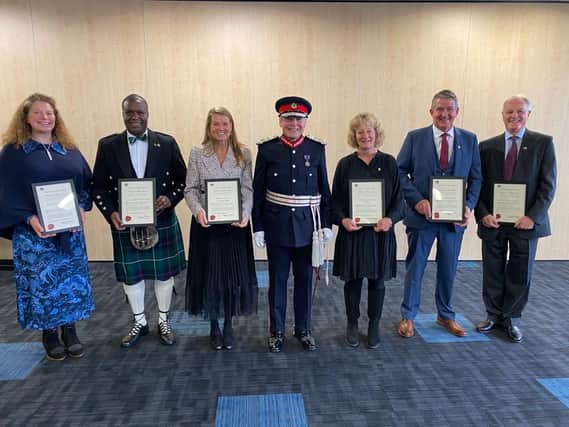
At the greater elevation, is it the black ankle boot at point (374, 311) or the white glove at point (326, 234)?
the white glove at point (326, 234)

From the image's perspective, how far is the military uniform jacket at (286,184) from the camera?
262cm

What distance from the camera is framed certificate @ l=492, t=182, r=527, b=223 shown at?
2889 mm

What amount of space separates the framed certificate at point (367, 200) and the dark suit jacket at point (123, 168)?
48.0 inches

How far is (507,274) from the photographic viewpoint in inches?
121

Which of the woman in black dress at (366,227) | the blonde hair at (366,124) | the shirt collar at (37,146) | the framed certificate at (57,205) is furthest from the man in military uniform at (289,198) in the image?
the shirt collar at (37,146)

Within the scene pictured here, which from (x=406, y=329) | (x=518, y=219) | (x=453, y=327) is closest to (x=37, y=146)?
(x=406, y=329)

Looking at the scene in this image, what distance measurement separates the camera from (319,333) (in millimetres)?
3143

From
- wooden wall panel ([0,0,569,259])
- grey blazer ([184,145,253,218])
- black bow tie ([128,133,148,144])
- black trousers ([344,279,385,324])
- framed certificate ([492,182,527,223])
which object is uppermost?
wooden wall panel ([0,0,569,259])

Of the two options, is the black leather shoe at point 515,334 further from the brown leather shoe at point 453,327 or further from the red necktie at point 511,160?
the red necktie at point 511,160

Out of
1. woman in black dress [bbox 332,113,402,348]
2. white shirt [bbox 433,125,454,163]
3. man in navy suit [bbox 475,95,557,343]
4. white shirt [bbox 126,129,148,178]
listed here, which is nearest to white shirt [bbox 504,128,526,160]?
man in navy suit [bbox 475,95,557,343]

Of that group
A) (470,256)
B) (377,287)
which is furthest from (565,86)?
(377,287)

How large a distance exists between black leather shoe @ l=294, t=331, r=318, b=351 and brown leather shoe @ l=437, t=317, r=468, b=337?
43.4 inches

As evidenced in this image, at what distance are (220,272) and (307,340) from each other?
0.80 meters

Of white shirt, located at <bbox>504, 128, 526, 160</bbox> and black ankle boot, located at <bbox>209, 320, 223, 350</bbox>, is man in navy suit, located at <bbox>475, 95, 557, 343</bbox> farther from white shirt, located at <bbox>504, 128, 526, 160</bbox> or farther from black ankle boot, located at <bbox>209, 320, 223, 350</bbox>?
black ankle boot, located at <bbox>209, 320, 223, 350</bbox>
